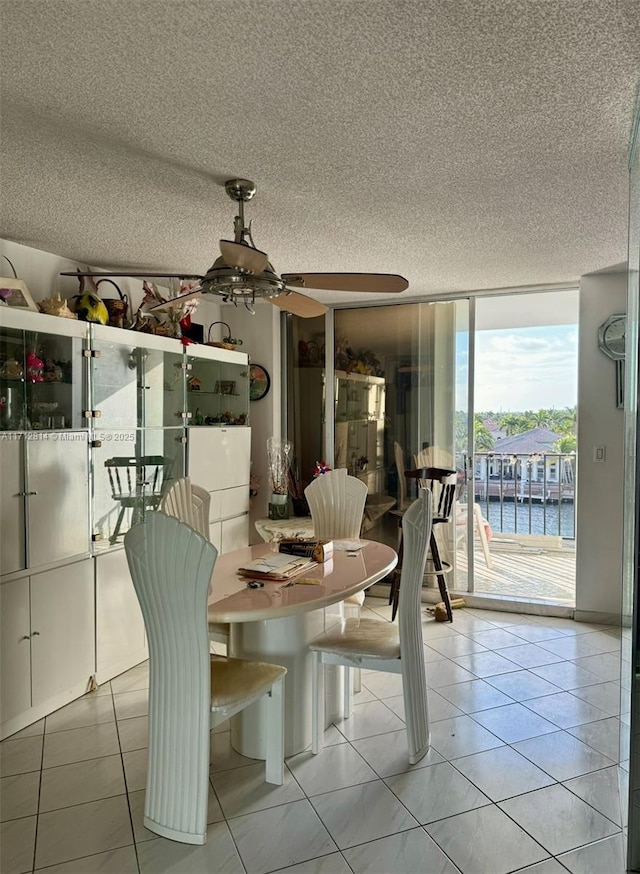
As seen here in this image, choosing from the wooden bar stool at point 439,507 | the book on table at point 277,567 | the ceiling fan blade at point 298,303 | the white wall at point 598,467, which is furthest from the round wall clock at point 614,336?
the book on table at point 277,567

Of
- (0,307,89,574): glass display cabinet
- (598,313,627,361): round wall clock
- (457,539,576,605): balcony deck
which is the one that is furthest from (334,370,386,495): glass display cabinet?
(0,307,89,574): glass display cabinet

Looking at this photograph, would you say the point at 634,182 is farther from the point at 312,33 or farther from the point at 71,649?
the point at 71,649

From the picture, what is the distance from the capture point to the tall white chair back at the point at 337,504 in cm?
364

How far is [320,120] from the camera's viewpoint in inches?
74.9

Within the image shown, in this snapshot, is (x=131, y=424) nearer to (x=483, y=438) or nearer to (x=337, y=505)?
(x=337, y=505)

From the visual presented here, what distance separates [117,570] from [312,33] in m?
2.76

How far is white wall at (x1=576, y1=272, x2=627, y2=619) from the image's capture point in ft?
13.4

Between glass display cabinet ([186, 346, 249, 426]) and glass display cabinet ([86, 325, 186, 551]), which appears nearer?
glass display cabinet ([86, 325, 186, 551])

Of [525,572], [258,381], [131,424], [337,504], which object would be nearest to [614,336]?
[337,504]

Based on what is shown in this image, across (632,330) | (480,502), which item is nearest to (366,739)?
(632,330)

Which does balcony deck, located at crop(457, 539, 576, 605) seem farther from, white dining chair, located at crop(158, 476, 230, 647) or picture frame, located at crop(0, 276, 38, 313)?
picture frame, located at crop(0, 276, 38, 313)

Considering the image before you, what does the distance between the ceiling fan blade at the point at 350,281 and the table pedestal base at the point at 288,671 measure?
140 cm

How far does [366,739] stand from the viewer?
2.60m

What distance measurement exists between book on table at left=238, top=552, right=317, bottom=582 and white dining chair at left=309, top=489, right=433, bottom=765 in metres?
0.32
